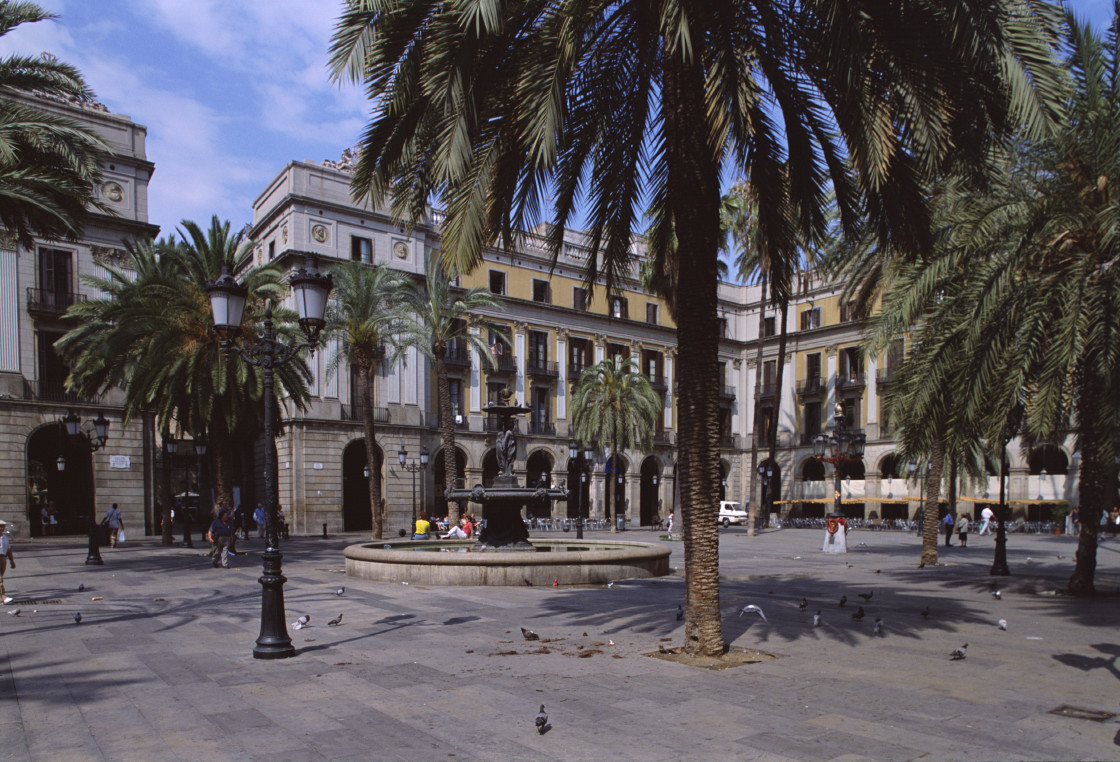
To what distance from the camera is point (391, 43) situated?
742 cm

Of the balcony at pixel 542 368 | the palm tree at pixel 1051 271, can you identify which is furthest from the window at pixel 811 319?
the palm tree at pixel 1051 271

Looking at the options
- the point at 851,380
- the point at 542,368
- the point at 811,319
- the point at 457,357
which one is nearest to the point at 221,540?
the point at 457,357

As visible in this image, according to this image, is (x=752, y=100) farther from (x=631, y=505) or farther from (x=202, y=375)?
(x=631, y=505)

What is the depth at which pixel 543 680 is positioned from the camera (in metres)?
7.27

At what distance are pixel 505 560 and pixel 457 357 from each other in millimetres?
30580

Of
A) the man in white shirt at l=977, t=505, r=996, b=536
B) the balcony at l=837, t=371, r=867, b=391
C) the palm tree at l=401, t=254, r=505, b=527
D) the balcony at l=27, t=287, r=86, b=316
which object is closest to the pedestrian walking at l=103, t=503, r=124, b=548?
the balcony at l=27, t=287, r=86, b=316

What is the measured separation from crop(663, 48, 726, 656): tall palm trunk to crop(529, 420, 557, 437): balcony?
38992 millimetres

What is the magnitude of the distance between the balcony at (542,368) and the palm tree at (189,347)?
71.6 feet

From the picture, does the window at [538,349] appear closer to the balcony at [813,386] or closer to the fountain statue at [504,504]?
the balcony at [813,386]

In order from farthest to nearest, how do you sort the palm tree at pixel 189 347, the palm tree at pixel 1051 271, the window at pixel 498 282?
the window at pixel 498 282
the palm tree at pixel 189 347
the palm tree at pixel 1051 271

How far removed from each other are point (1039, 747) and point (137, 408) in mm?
24258

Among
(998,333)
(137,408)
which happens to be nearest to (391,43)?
(998,333)

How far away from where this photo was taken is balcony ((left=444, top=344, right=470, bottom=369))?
43281 mm

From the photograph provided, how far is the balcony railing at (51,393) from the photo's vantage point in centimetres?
3112
